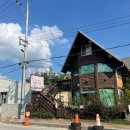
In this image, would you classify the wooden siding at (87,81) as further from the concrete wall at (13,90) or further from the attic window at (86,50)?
the concrete wall at (13,90)

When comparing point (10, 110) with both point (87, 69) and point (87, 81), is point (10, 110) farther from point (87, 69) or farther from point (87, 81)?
point (87, 69)

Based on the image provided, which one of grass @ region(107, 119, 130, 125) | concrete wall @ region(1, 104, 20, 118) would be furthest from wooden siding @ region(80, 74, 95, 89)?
grass @ region(107, 119, 130, 125)

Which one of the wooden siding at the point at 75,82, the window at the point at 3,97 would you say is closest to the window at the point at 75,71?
the wooden siding at the point at 75,82

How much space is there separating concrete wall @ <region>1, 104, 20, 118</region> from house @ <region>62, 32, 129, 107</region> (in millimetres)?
6608

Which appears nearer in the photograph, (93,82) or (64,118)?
(64,118)

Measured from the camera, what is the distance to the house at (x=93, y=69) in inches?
1063

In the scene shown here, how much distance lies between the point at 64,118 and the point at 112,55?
26.7 feet

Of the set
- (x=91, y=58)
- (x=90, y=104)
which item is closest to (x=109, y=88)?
(x=91, y=58)

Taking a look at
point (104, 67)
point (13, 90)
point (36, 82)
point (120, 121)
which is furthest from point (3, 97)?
point (120, 121)

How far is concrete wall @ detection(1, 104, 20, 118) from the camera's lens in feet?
88.8

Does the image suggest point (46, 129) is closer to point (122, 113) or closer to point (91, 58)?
point (122, 113)

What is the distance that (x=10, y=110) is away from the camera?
27.8m

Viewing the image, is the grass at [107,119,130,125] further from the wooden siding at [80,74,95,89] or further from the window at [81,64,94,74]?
the window at [81,64,94,74]

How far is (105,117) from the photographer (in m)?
20.5
